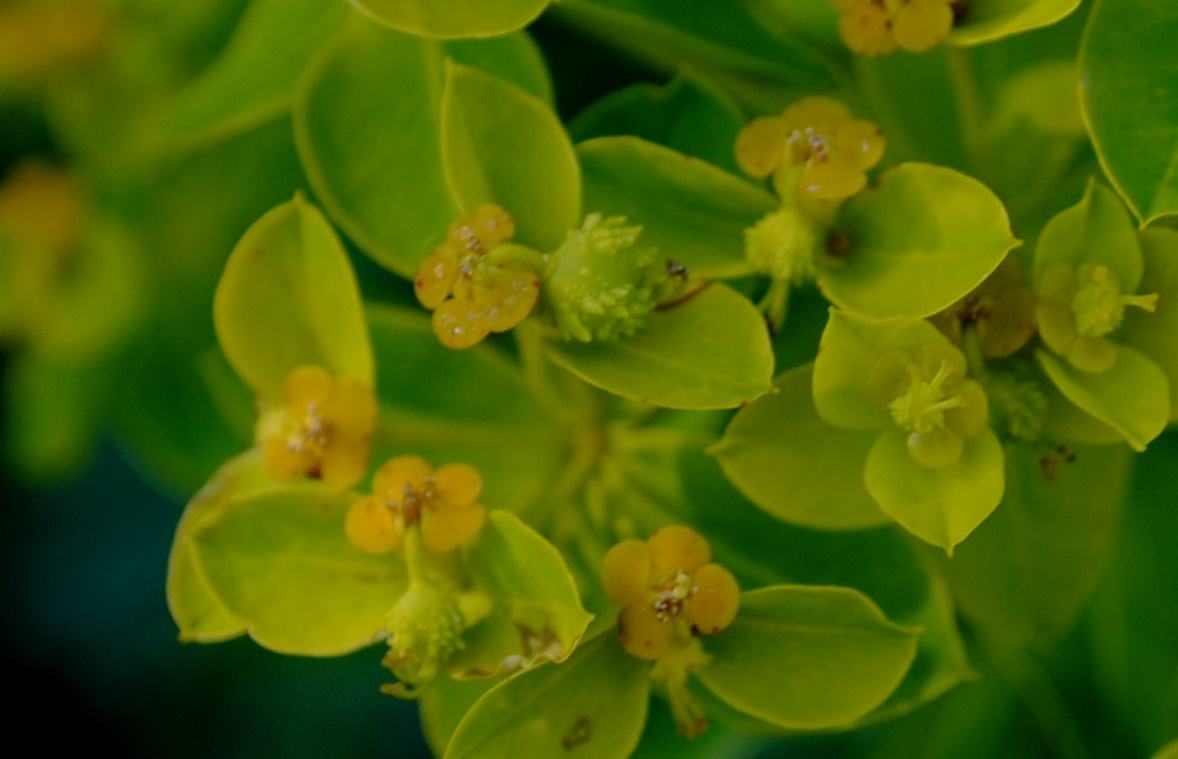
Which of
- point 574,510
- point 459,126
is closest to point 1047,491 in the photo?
point 574,510

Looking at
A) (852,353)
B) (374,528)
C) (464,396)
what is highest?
(852,353)

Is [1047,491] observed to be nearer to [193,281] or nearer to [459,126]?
[459,126]

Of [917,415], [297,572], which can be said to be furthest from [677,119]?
[297,572]

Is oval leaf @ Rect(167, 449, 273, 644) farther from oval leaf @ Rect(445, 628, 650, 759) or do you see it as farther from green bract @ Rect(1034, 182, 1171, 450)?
green bract @ Rect(1034, 182, 1171, 450)

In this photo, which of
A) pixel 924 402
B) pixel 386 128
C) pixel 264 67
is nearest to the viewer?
pixel 924 402

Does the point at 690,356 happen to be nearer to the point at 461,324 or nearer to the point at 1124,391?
the point at 461,324

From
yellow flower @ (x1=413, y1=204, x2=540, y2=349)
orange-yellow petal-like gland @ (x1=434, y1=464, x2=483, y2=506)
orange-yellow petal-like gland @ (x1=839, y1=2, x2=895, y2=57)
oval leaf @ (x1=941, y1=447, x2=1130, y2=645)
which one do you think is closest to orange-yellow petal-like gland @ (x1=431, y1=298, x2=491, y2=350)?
yellow flower @ (x1=413, y1=204, x2=540, y2=349)
